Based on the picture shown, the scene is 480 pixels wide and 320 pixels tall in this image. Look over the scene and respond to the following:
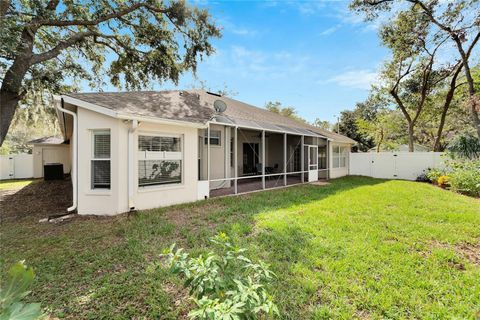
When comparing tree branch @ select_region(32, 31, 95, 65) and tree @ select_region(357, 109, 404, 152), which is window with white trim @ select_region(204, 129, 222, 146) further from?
tree @ select_region(357, 109, 404, 152)

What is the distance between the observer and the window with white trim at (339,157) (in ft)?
57.2

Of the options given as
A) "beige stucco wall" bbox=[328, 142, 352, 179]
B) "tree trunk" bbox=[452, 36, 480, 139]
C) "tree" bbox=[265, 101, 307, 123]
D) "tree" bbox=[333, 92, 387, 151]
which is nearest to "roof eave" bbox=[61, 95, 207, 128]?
"beige stucco wall" bbox=[328, 142, 352, 179]

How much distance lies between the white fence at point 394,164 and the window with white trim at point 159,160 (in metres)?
15.3

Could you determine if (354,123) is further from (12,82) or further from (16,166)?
(16,166)

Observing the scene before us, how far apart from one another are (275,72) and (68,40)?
524 inches

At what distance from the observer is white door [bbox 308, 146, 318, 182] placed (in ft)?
46.9

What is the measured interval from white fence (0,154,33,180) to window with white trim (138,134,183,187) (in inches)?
637

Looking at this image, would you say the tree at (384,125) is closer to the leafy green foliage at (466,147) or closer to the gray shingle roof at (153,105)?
the leafy green foliage at (466,147)

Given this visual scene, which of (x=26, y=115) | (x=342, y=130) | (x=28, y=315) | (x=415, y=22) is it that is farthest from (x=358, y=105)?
(x=28, y=315)

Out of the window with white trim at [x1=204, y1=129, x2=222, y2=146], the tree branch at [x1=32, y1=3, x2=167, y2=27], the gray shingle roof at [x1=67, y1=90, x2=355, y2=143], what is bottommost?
the window with white trim at [x1=204, y1=129, x2=222, y2=146]

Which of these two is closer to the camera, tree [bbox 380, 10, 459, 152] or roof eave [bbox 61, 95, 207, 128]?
roof eave [bbox 61, 95, 207, 128]

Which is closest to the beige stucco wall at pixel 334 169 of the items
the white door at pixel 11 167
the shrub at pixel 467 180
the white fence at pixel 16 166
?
the shrub at pixel 467 180

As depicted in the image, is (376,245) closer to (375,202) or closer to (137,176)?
(375,202)

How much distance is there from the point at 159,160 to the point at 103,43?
339 inches
